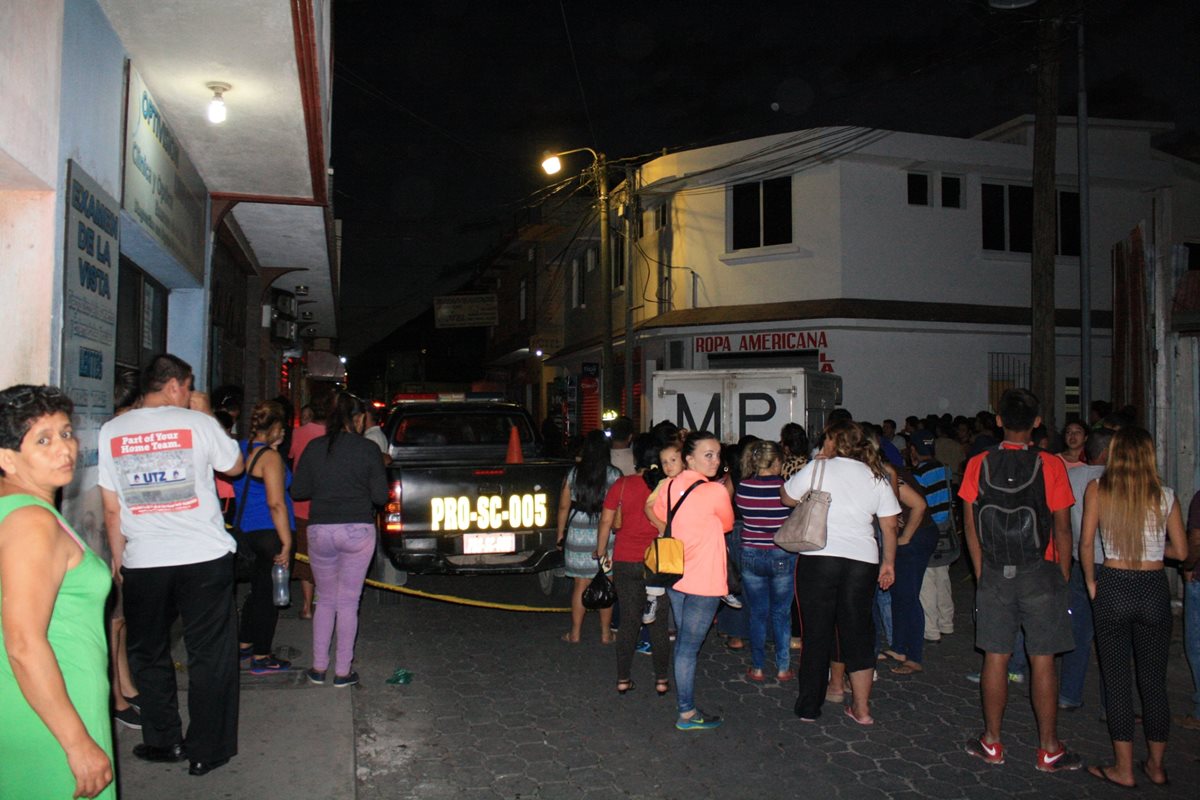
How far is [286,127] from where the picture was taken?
308 inches

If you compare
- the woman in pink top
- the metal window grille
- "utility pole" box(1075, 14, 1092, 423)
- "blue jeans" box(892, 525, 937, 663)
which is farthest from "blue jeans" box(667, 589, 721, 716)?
the metal window grille

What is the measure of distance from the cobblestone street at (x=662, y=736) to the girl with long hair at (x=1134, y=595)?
0.95ft

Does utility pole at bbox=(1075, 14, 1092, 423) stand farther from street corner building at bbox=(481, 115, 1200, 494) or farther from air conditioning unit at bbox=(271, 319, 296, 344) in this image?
air conditioning unit at bbox=(271, 319, 296, 344)

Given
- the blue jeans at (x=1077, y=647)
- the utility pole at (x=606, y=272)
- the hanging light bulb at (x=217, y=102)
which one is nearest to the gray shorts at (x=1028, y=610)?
the blue jeans at (x=1077, y=647)

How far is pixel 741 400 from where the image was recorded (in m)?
13.1

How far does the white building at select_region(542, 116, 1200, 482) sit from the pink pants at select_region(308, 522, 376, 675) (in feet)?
47.6

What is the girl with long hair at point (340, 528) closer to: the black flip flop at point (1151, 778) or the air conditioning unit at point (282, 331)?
the black flip flop at point (1151, 778)

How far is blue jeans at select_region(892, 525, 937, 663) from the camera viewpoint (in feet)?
21.8

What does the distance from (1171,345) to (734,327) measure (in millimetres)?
11607

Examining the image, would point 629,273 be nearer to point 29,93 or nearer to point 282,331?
point 282,331

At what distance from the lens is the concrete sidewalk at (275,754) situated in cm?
454

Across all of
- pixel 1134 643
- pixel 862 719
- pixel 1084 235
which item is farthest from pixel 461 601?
pixel 1084 235

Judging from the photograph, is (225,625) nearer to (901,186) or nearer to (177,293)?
(177,293)

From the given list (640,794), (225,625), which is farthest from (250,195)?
(640,794)
